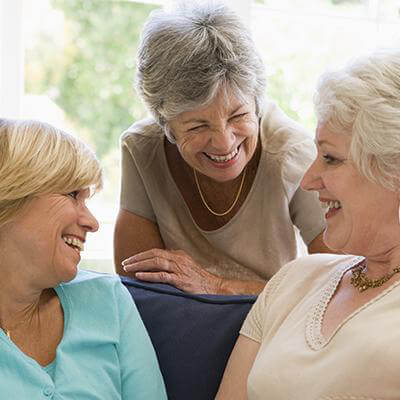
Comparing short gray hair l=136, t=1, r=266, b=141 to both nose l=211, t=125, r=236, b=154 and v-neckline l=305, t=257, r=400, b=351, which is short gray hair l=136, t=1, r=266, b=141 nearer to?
nose l=211, t=125, r=236, b=154

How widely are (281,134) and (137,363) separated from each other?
0.85 m

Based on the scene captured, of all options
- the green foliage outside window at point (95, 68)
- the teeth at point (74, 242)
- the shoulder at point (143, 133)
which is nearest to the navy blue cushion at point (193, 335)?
the teeth at point (74, 242)

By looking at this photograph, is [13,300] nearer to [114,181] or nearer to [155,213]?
[155,213]

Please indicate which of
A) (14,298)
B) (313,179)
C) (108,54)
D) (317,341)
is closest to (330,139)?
(313,179)

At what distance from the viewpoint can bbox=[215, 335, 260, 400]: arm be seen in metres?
1.96

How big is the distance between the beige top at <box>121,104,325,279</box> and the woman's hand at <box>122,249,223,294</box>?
0.20m

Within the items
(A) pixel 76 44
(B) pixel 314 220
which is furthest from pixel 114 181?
(B) pixel 314 220

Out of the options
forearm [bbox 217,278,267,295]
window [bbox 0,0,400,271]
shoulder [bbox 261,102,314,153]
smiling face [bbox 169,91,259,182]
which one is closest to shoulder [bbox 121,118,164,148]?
smiling face [bbox 169,91,259,182]

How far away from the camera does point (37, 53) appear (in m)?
3.89

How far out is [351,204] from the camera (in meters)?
1.82

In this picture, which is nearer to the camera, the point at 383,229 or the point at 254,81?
the point at 383,229

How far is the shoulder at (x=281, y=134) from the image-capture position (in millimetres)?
2480

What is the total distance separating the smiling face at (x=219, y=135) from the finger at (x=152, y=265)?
11.7 inches

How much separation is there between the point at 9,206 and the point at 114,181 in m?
2.31
